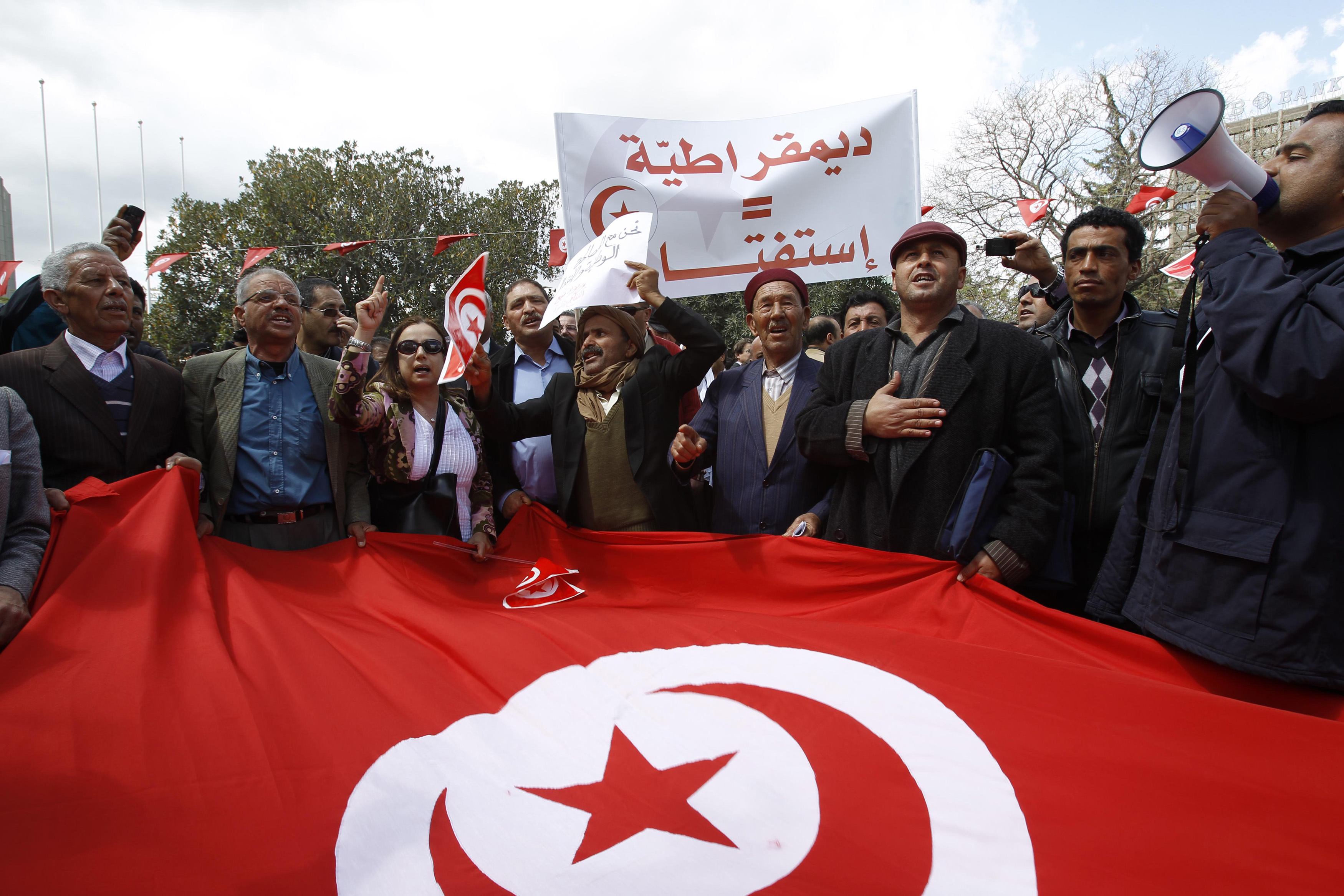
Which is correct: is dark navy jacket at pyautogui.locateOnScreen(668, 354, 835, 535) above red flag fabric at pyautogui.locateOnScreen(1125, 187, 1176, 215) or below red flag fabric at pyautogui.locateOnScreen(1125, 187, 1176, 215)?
below

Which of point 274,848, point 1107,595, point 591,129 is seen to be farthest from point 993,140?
point 274,848

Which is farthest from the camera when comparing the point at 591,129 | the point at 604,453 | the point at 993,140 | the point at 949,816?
the point at 993,140

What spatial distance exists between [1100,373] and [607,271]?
200 cm

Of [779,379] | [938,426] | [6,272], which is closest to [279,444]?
[779,379]

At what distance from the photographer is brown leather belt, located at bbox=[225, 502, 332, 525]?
10.7 feet

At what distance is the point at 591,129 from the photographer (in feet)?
14.7

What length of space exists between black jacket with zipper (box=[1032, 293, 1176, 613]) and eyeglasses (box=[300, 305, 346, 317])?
378 cm

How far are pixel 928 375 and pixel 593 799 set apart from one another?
72.2 inches

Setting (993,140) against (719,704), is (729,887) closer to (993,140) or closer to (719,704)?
(719,704)

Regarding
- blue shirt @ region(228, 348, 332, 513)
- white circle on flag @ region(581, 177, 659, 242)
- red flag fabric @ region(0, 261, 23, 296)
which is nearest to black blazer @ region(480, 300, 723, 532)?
blue shirt @ region(228, 348, 332, 513)

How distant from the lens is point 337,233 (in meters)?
20.4

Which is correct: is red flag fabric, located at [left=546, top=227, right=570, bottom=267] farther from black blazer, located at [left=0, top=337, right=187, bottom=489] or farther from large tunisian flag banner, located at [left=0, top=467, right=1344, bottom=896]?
large tunisian flag banner, located at [left=0, top=467, right=1344, bottom=896]

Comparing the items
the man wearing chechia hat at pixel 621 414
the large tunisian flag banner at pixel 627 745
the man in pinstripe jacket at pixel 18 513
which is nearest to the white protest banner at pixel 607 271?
the man wearing chechia hat at pixel 621 414

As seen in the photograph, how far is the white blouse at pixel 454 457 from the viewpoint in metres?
3.53
